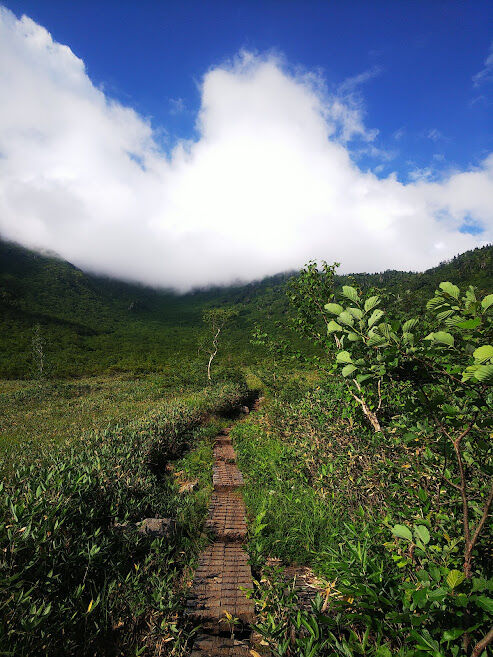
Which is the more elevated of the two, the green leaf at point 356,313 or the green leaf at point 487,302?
the green leaf at point 487,302

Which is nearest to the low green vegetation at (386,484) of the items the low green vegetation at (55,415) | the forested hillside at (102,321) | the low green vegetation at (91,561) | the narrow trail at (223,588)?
the narrow trail at (223,588)

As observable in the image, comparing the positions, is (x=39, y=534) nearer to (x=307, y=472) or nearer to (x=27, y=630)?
(x=27, y=630)

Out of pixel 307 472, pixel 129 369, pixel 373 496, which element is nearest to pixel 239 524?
pixel 307 472

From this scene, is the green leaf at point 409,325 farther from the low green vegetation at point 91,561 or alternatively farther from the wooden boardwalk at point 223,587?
the low green vegetation at point 91,561

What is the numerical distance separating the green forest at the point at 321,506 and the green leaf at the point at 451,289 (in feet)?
0.05

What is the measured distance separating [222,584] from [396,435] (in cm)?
283

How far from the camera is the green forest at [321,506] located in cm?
152

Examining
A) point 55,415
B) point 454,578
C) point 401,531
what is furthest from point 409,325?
point 55,415

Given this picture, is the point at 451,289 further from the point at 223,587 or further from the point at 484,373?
the point at 223,587

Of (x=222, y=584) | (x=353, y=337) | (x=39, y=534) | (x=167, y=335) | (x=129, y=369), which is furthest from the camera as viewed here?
(x=167, y=335)

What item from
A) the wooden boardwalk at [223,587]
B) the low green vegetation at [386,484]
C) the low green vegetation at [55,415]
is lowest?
the low green vegetation at [55,415]

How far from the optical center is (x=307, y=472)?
19.3 feet

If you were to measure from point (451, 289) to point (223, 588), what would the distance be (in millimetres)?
4082

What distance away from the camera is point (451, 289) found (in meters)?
1.35
